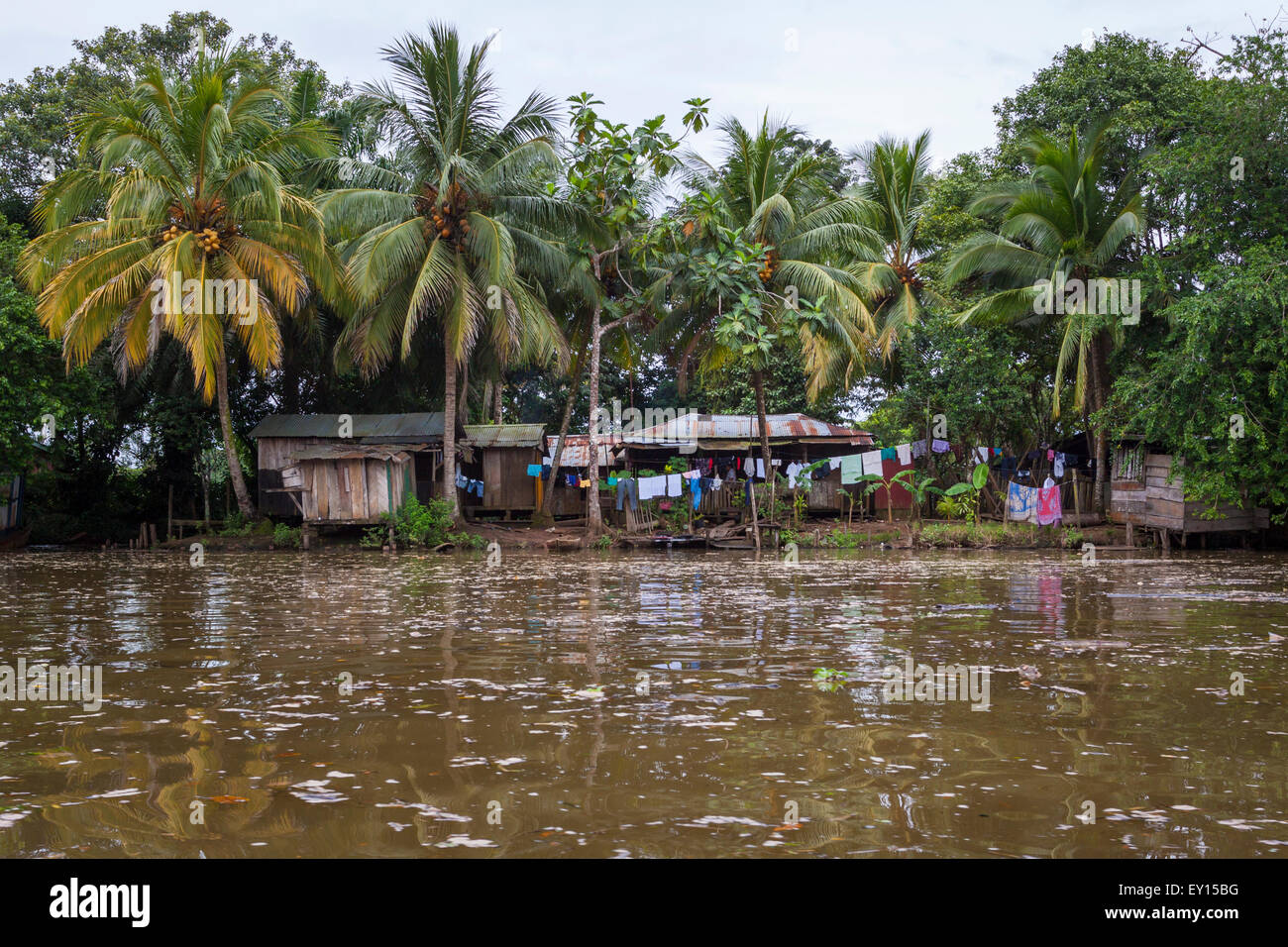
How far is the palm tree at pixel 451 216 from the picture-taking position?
21.8 metres

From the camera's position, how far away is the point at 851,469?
26.7 m

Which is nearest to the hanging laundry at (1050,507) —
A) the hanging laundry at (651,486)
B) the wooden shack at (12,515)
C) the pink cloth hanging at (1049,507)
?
the pink cloth hanging at (1049,507)

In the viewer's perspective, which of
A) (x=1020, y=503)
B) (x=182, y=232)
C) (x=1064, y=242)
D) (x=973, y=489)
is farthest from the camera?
(x=973, y=489)

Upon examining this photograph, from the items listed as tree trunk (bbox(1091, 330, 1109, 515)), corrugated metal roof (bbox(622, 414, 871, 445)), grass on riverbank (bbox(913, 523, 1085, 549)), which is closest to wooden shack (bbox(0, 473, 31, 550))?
corrugated metal roof (bbox(622, 414, 871, 445))

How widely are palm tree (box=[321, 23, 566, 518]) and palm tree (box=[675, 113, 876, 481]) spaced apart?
12.4 feet

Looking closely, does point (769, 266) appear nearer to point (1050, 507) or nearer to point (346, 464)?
point (1050, 507)

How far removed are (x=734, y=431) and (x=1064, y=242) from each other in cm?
956

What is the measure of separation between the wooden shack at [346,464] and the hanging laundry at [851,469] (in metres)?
10.5

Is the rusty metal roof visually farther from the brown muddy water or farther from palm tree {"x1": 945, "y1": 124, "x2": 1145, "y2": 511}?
the brown muddy water

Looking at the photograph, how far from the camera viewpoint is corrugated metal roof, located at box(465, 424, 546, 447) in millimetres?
27484

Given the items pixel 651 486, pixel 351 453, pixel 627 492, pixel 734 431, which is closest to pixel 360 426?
pixel 351 453

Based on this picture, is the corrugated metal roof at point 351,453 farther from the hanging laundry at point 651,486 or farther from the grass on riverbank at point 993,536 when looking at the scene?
the grass on riverbank at point 993,536
